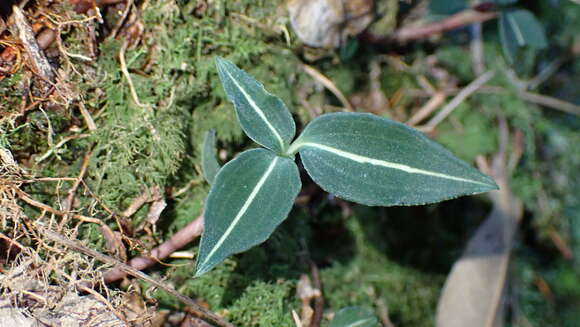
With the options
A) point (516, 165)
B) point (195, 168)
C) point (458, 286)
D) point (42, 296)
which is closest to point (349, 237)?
point (458, 286)

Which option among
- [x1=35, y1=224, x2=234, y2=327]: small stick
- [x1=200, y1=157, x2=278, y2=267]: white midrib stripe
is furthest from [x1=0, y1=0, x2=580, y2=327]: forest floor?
[x1=200, y1=157, x2=278, y2=267]: white midrib stripe

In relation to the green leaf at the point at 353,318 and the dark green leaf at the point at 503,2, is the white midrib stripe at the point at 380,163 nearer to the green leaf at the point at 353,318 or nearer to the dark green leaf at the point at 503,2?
the green leaf at the point at 353,318

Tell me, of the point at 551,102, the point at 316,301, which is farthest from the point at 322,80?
the point at 551,102

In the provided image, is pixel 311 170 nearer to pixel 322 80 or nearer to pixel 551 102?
pixel 322 80

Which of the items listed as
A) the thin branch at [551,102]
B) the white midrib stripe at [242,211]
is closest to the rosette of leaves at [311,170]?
the white midrib stripe at [242,211]

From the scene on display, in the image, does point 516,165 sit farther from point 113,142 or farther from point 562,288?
point 113,142

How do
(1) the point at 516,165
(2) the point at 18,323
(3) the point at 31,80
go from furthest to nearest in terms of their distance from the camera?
(1) the point at 516,165 < (3) the point at 31,80 < (2) the point at 18,323
